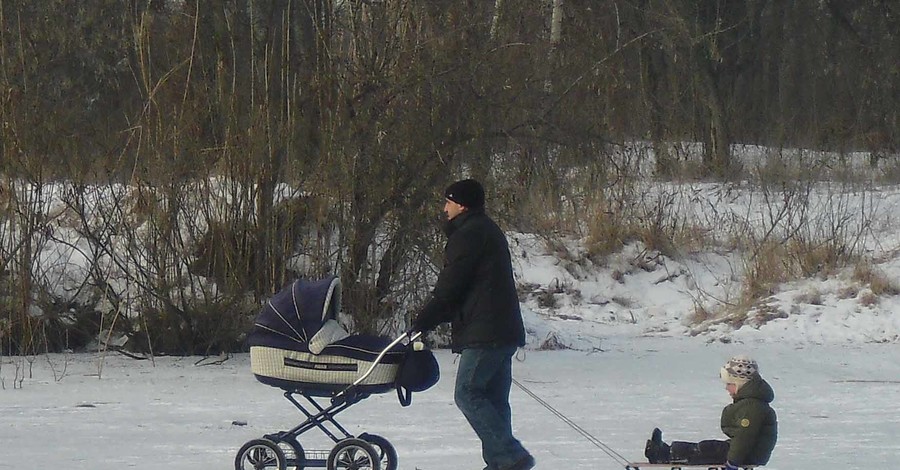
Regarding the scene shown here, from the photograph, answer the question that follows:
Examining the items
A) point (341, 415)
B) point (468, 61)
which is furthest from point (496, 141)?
point (341, 415)

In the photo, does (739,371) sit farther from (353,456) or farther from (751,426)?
(353,456)

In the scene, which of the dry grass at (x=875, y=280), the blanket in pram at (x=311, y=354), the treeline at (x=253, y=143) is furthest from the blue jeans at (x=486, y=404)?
the dry grass at (x=875, y=280)

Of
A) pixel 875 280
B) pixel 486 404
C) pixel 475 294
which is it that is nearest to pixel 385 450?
pixel 486 404

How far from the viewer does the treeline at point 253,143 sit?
10.9 m

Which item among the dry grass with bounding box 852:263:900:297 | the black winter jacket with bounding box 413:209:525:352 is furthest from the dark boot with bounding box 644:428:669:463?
the dry grass with bounding box 852:263:900:297

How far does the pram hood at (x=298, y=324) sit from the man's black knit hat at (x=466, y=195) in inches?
33.6

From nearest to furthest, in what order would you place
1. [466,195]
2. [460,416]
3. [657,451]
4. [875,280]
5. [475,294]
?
[657,451]
[475,294]
[466,195]
[460,416]
[875,280]

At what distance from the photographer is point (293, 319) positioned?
20.4 feet

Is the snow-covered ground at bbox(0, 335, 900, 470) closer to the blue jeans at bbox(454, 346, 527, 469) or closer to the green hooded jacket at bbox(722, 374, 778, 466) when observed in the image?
the blue jeans at bbox(454, 346, 527, 469)

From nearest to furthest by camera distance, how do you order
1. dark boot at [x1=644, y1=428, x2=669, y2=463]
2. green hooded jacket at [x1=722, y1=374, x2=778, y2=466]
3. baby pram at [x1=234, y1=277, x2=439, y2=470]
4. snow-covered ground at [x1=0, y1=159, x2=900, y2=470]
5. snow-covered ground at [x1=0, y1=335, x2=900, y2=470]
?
green hooded jacket at [x1=722, y1=374, x2=778, y2=466]
dark boot at [x1=644, y1=428, x2=669, y2=463]
baby pram at [x1=234, y1=277, x2=439, y2=470]
snow-covered ground at [x1=0, y1=335, x2=900, y2=470]
snow-covered ground at [x1=0, y1=159, x2=900, y2=470]

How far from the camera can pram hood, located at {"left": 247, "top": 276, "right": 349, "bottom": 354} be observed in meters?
6.14

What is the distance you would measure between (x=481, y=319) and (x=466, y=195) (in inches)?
26.4

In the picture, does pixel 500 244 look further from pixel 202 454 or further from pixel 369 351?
pixel 202 454

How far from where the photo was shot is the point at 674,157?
20172 mm
